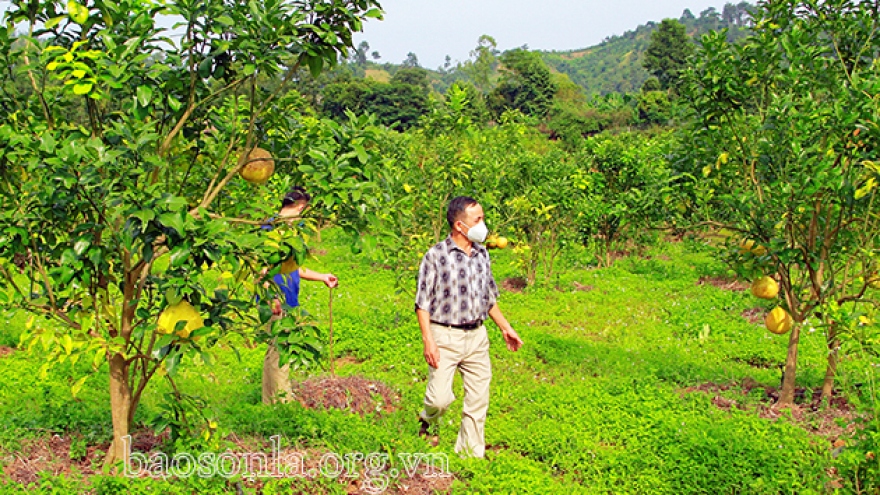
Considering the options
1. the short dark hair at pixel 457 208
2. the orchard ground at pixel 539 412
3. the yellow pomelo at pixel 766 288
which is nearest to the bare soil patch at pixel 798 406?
the orchard ground at pixel 539 412

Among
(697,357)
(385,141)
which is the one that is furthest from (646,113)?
(697,357)

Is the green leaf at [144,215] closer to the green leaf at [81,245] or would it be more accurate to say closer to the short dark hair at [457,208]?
the green leaf at [81,245]

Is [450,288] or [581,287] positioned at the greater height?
[450,288]

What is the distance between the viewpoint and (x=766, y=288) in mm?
4941

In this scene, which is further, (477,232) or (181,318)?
(477,232)

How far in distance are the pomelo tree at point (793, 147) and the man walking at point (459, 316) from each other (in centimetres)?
183

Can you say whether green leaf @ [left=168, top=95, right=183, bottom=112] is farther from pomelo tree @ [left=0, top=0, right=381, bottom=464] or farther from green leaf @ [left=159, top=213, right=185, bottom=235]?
green leaf @ [left=159, top=213, right=185, bottom=235]

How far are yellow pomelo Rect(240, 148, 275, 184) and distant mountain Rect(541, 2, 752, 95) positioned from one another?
109m

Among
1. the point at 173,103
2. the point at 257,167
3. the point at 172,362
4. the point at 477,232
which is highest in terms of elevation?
the point at 173,103

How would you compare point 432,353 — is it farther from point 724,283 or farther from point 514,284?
point 724,283

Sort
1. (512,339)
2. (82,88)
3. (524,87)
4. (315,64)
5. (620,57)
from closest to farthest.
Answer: (82,88) → (315,64) → (512,339) → (524,87) → (620,57)

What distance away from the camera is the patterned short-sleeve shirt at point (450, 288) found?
428cm

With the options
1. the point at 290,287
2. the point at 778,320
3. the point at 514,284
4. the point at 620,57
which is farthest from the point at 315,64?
the point at 620,57

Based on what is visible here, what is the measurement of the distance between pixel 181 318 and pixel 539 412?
3056 mm
